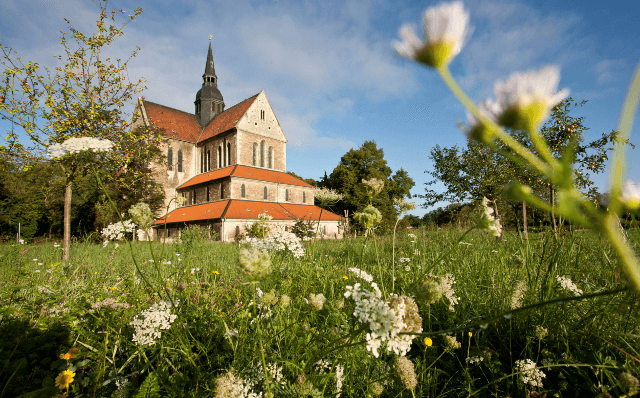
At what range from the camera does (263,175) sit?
28203 mm

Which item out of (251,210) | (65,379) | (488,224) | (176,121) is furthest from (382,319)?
(176,121)

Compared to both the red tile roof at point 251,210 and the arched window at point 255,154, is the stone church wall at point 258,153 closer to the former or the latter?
the arched window at point 255,154

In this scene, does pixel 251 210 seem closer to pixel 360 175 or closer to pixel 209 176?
pixel 209 176

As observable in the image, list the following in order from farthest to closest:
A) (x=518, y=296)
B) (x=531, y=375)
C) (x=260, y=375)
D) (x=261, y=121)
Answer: (x=261, y=121) → (x=518, y=296) → (x=531, y=375) → (x=260, y=375)

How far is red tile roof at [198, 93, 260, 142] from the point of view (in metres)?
29.1

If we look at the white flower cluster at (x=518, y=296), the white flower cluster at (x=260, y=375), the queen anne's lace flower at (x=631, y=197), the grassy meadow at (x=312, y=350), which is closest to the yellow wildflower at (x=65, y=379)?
the grassy meadow at (x=312, y=350)

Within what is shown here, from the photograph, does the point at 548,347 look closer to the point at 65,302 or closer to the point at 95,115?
the point at 65,302

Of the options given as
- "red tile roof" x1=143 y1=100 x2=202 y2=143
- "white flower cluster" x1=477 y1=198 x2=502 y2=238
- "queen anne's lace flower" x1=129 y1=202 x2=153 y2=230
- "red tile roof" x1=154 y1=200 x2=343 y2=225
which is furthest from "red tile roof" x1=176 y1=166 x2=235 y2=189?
"white flower cluster" x1=477 y1=198 x2=502 y2=238

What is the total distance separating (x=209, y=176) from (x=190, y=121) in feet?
31.0

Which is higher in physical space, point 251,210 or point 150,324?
point 251,210

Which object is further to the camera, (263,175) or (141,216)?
(263,175)

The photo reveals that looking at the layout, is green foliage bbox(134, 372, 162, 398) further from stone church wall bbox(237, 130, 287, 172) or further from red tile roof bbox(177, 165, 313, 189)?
stone church wall bbox(237, 130, 287, 172)

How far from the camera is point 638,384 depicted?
1203mm

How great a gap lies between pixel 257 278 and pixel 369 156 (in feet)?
121
